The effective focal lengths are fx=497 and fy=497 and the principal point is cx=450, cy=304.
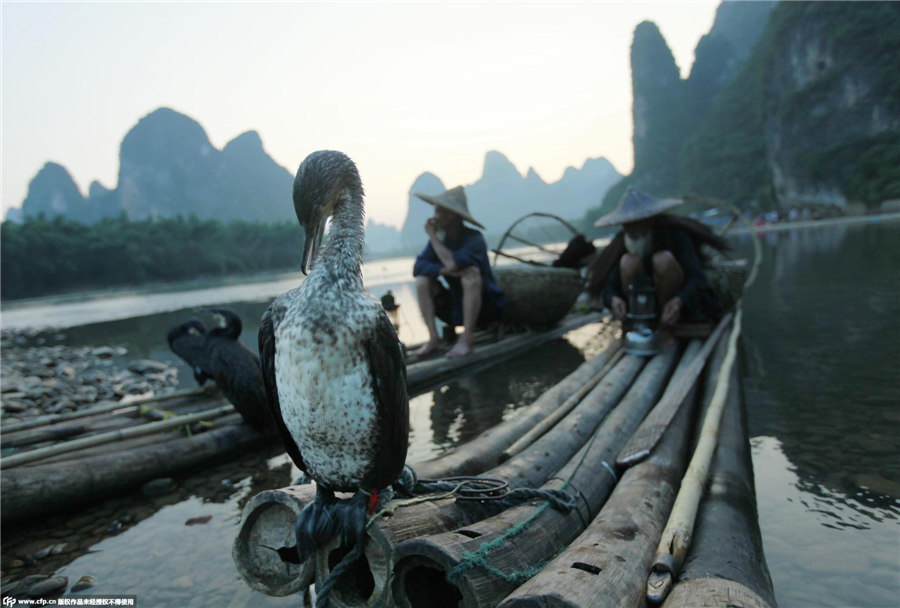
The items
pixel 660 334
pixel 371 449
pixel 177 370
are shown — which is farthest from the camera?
pixel 177 370

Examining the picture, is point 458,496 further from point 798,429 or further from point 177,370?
point 177,370

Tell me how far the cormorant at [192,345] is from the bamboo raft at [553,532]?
3.12 metres

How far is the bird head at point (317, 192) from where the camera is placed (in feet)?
6.21

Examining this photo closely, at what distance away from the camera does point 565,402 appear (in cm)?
316

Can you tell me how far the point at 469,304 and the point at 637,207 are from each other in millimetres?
1891

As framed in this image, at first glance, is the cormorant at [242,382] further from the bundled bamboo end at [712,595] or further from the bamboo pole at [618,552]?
the bundled bamboo end at [712,595]

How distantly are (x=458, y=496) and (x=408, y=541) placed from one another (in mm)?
436

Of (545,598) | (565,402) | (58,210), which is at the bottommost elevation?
(565,402)

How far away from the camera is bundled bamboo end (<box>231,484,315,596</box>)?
5.58 feet

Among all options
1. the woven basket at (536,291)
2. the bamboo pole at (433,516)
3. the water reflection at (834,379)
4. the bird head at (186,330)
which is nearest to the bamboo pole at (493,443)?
the bamboo pole at (433,516)

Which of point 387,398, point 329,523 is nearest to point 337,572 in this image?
point 329,523

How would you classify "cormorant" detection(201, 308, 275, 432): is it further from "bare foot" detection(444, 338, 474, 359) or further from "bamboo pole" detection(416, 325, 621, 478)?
"bare foot" detection(444, 338, 474, 359)

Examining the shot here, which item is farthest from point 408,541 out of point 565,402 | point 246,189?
point 246,189

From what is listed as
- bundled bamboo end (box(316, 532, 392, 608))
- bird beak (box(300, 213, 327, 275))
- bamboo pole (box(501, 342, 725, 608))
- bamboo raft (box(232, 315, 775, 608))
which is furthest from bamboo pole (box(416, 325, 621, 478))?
bird beak (box(300, 213, 327, 275))
